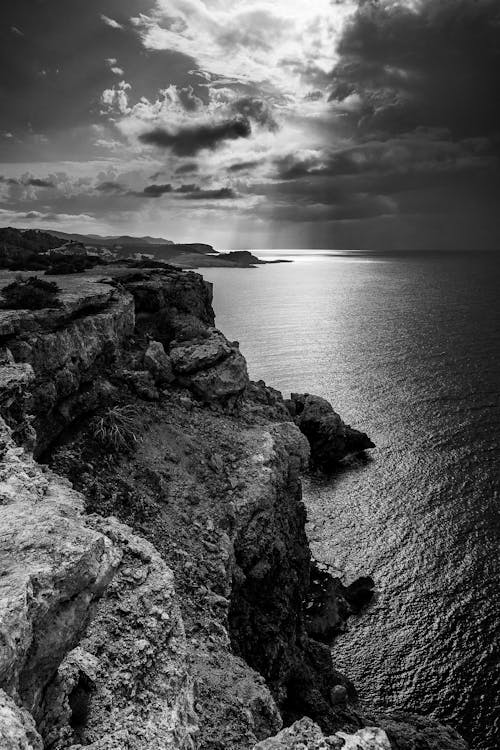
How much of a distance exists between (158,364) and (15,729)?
89.4 ft

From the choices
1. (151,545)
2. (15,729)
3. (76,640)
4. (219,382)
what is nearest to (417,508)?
(219,382)

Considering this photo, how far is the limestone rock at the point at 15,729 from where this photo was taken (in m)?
7.24

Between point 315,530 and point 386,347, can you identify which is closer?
point 315,530

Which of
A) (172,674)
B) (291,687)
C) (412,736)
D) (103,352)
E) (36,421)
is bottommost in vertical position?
(412,736)

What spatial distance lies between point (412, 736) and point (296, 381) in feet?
192

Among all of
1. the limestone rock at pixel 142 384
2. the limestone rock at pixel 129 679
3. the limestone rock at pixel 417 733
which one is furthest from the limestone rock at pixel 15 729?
the limestone rock at pixel 417 733

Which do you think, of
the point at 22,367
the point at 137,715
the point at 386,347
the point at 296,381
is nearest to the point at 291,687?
the point at 137,715

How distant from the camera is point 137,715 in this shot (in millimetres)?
12203

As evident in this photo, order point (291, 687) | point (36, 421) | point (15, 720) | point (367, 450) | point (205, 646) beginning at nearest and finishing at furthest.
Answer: point (15, 720)
point (205, 646)
point (36, 421)
point (291, 687)
point (367, 450)

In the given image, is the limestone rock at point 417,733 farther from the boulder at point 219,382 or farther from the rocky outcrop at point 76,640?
the boulder at point 219,382

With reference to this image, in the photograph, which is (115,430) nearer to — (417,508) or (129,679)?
(129,679)

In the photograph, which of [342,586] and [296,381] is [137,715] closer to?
[342,586]

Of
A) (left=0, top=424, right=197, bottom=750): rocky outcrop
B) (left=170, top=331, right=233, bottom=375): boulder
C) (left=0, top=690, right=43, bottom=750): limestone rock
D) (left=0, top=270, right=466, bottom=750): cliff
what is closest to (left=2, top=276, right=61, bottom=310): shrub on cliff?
(left=0, top=270, right=466, bottom=750): cliff

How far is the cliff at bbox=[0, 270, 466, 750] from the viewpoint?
10984 millimetres
